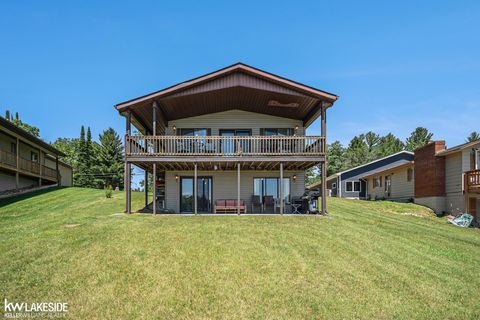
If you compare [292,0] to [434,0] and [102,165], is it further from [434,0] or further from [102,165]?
[102,165]

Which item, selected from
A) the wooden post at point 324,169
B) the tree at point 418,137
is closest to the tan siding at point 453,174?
the wooden post at point 324,169

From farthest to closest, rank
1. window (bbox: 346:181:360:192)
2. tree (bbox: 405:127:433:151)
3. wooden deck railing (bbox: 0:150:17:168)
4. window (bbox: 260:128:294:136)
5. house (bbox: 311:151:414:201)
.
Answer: tree (bbox: 405:127:433:151) < window (bbox: 346:181:360:192) < house (bbox: 311:151:414:201) < wooden deck railing (bbox: 0:150:17:168) < window (bbox: 260:128:294:136)

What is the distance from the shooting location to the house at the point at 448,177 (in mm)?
18656

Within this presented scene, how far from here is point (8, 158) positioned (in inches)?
883

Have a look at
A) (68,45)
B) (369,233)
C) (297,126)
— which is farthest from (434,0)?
(68,45)

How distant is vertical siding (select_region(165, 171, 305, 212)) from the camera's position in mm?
18125

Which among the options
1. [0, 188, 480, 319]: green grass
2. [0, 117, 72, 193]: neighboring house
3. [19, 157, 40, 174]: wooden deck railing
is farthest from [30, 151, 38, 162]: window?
[0, 188, 480, 319]: green grass

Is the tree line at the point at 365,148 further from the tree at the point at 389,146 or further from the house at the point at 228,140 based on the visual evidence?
the house at the point at 228,140

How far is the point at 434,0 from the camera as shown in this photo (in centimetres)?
1431

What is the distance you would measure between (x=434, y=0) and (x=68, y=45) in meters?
17.6

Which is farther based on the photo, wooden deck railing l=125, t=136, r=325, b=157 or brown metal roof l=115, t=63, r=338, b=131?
brown metal roof l=115, t=63, r=338, b=131

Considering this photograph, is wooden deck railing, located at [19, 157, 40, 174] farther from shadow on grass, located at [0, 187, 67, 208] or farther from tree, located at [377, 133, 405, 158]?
tree, located at [377, 133, 405, 158]

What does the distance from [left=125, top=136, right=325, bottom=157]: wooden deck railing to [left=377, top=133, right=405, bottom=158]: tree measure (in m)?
46.0

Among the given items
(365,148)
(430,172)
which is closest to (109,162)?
(430,172)
